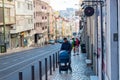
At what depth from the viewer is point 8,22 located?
244 ft

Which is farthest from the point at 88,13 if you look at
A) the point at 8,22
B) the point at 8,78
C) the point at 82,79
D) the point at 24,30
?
the point at 24,30

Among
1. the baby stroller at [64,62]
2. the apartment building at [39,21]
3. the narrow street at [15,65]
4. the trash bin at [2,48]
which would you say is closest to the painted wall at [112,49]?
the baby stroller at [64,62]

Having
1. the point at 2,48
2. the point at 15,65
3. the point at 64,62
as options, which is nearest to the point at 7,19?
the point at 2,48

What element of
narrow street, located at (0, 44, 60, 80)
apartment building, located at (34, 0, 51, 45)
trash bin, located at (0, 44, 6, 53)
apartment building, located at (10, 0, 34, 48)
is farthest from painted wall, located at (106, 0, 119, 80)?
apartment building, located at (34, 0, 51, 45)

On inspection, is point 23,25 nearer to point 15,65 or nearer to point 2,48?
point 2,48

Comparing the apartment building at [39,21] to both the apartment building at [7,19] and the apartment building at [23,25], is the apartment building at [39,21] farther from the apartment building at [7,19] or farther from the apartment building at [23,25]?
the apartment building at [7,19]

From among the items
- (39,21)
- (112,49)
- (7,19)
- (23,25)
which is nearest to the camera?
(112,49)

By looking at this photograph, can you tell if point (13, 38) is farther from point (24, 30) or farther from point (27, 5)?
point (27, 5)

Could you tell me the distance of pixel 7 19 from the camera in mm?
73625

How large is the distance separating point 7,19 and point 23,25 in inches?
655

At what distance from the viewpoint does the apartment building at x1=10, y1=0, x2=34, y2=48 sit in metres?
82.8

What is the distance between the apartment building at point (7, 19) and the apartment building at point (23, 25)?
2.60m

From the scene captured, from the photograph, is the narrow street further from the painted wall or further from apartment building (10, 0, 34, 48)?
apartment building (10, 0, 34, 48)

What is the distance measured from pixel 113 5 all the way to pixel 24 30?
3294 inches
